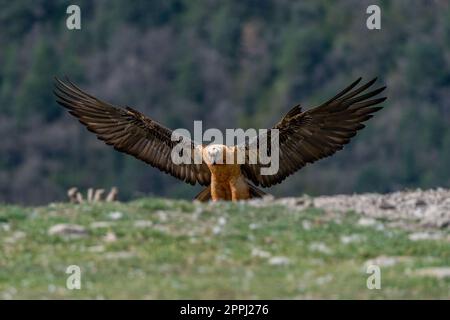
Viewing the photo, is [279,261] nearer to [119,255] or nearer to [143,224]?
[119,255]

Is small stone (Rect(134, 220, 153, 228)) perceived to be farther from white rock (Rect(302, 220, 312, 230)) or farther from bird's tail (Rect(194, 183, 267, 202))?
bird's tail (Rect(194, 183, 267, 202))

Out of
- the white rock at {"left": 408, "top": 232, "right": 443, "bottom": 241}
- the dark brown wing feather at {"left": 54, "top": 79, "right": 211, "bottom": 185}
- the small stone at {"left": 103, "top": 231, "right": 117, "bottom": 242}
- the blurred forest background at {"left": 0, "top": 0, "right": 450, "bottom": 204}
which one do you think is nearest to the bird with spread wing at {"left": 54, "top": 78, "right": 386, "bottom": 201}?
the dark brown wing feather at {"left": 54, "top": 79, "right": 211, "bottom": 185}

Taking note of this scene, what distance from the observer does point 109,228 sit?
14.1 m

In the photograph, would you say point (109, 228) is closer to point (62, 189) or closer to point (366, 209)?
point (366, 209)

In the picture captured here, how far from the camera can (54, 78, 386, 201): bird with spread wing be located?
17.7 metres

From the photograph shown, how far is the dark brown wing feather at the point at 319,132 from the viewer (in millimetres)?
17953

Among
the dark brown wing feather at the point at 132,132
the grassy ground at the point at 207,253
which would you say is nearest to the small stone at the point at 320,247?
the grassy ground at the point at 207,253

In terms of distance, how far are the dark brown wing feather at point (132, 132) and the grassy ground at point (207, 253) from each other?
3.58m

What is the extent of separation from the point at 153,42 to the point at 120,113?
67.5m

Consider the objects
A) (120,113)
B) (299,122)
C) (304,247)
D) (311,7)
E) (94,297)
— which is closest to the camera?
(94,297)

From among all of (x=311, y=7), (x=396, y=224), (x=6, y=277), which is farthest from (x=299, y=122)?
(x=311, y=7)

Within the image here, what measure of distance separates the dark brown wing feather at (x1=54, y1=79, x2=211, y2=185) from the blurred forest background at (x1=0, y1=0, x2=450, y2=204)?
44660 millimetres

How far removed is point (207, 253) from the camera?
13.5m

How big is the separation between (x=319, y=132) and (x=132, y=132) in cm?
226
